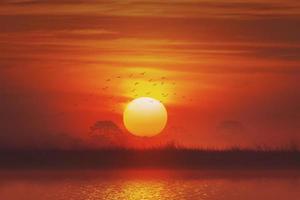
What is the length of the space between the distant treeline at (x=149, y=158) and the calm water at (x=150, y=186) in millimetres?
1941

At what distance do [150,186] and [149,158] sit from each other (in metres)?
5.45

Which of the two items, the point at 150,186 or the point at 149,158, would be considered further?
the point at 149,158

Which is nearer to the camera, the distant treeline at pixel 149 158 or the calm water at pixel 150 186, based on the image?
the calm water at pixel 150 186

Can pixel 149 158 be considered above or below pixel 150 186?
above

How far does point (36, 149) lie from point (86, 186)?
6065 millimetres

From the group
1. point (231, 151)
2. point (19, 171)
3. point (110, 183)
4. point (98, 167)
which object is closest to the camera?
point (110, 183)

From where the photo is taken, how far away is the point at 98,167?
18812mm

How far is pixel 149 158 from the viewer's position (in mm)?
19766

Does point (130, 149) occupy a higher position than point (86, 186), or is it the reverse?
point (130, 149)

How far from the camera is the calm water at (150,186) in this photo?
13359 millimetres

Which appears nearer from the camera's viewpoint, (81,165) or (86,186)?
(86,186)

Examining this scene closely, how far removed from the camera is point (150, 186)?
1432cm

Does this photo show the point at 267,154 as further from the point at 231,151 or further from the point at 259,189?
the point at 259,189

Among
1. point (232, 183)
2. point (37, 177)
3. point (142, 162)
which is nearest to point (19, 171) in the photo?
point (37, 177)
